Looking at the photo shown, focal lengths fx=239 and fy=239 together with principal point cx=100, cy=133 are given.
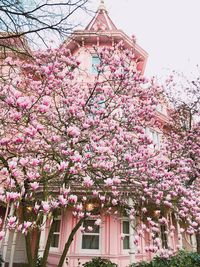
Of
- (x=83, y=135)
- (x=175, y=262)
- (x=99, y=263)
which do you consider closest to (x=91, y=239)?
(x=99, y=263)

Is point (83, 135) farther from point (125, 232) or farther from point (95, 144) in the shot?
point (125, 232)

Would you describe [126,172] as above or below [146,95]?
below

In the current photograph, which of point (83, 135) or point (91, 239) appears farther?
point (91, 239)

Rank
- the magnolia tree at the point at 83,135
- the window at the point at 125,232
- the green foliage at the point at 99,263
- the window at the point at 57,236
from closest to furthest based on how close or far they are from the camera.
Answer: the magnolia tree at the point at 83,135
the green foliage at the point at 99,263
the window at the point at 125,232
the window at the point at 57,236

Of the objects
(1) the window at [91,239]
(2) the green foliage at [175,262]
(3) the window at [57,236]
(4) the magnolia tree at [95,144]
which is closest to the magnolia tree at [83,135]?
(4) the magnolia tree at [95,144]

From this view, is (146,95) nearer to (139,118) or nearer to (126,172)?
(139,118)

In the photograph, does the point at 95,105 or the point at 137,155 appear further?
the point at 95,105

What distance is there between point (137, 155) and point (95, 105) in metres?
1.68

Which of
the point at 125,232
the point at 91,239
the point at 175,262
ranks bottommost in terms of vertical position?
the point at 175,262

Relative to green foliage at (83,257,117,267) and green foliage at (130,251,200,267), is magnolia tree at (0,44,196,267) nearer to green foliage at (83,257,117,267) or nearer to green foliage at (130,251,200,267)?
green foliage at (130,251,200,267)

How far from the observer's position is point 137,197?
587 centimetres

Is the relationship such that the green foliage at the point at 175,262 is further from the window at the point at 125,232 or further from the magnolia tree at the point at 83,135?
the magnolia tree at the point at 83,135

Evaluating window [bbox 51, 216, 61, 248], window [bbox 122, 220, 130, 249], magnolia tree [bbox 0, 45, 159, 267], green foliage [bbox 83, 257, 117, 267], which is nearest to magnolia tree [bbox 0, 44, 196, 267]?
magnolia tree [bbox 0, 45, 159, 267]

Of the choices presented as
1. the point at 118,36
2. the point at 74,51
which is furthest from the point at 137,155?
the point at 74,51
